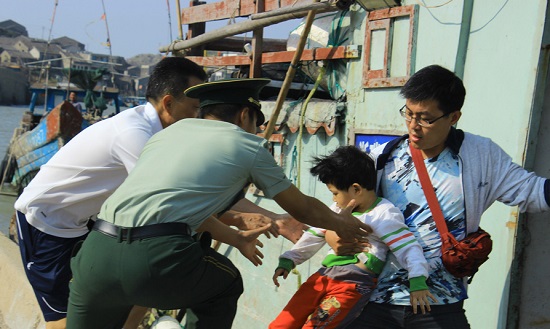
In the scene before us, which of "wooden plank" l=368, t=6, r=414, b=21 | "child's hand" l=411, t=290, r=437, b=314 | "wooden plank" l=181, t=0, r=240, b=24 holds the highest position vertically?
"wooden plank" l=181, t=0, r=240, b=24

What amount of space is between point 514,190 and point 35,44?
87.6 m

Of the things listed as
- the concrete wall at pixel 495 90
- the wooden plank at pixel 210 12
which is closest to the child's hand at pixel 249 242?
the concrete wall at pixel 495 90

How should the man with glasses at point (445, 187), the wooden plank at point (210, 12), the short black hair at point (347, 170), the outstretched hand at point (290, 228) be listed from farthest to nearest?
the wooden plank at point (210, 12), the outstretched hand at point (290, 228), the short black hair at point (347, 170), the man with glasses at point (445, 187)

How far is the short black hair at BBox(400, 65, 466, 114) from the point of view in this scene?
2686 mm

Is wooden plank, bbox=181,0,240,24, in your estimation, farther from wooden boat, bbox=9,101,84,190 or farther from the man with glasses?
wooden boat, bbox=9,101,84,190

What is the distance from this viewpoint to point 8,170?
57.2 feet

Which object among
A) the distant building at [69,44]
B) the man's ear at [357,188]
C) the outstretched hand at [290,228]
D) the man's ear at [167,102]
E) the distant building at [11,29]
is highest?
the distant building at [11,29]

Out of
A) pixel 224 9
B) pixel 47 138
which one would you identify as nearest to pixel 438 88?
pixel 224 9

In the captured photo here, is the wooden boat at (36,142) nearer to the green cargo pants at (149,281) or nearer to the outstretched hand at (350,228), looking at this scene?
the green cargo pants at (149,281)

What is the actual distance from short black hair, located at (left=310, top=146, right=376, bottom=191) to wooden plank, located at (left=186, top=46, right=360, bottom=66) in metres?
1.99

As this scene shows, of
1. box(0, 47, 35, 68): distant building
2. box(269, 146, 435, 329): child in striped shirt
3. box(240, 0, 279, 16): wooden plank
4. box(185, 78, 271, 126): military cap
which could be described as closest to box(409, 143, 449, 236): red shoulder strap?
box(269, 146, 435, 329): child in striped shirt

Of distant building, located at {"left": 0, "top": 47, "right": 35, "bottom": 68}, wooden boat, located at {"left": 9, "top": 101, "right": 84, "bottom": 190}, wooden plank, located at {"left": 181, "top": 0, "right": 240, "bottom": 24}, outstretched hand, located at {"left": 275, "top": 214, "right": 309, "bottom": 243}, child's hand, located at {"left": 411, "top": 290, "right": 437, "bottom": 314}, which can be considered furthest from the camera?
distant building, located at {"left": 0, "top": 47, "right": 35, "bottom": 68}

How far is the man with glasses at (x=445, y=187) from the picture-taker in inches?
106

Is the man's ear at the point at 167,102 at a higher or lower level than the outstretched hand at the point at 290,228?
higher
